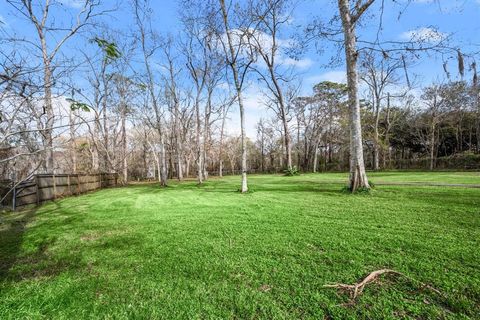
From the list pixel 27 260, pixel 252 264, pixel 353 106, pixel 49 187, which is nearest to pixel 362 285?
pixel 252 264

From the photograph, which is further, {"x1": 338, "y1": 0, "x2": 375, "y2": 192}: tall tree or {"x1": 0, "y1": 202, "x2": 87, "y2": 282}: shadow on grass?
{"x1": 338, "y1": 0, "x2": 375, "y2": 192}: tall tree

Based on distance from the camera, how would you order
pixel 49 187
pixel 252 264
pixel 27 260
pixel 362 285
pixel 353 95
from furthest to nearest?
pixel 49 187, pixel 353 95, pixel 27 260, pixel 252 264, pixel 362 285

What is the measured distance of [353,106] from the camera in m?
6.88

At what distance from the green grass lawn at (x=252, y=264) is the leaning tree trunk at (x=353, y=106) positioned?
1744 millimetres

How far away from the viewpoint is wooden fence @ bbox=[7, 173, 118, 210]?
775 centimetres

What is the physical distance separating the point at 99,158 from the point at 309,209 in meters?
22.5

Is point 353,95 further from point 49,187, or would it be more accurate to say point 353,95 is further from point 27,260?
point 49,187

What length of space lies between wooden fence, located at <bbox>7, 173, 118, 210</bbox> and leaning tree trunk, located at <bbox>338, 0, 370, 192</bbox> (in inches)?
358

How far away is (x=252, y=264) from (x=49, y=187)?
10065mm

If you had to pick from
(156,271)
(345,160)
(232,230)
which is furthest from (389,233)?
(345,160)

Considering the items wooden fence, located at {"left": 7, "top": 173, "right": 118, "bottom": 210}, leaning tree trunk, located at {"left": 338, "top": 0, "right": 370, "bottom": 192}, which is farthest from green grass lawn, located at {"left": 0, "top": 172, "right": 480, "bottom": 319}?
wooden fence, located at {"left": 7, "top": 173, "right": 118, "bottom": 210}

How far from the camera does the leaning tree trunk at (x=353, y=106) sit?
6.57 m

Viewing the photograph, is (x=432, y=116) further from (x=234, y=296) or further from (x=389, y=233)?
(x=234, y=296)

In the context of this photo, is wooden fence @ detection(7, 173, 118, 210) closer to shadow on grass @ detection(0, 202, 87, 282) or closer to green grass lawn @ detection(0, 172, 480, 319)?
shadow on grass @ detection(0, 202, 87, 282)
